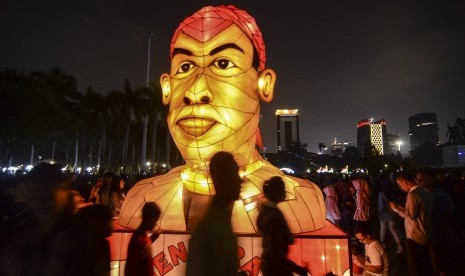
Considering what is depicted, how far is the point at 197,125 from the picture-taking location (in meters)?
4.56

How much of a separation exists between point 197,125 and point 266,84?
1.30m

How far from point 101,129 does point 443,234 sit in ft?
139

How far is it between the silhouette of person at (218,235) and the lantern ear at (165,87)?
10.3ft

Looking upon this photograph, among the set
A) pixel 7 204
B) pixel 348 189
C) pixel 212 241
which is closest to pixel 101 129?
pixel 7 204

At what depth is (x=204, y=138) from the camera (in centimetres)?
460

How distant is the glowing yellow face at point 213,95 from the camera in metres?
4.56

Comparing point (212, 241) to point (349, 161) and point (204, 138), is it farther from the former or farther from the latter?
point (349, 161)

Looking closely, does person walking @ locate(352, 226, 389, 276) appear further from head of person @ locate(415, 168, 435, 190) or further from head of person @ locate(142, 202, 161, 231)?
head of person @ locate(142, 202, 161, 231)

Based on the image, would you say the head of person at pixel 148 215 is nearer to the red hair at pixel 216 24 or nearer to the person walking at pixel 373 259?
the red hair at pixel 216 24

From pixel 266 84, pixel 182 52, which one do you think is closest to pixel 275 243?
pixel 266 84

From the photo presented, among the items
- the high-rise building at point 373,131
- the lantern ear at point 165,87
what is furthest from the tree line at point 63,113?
the high-rise building at point 373,131

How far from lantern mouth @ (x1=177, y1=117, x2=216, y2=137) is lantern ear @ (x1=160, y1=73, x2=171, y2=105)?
86 centimetres

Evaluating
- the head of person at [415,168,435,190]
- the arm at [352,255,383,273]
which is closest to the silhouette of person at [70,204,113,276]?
the arm at [352,255,383,273]

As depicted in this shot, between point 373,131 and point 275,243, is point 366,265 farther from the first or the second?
point 373,131
